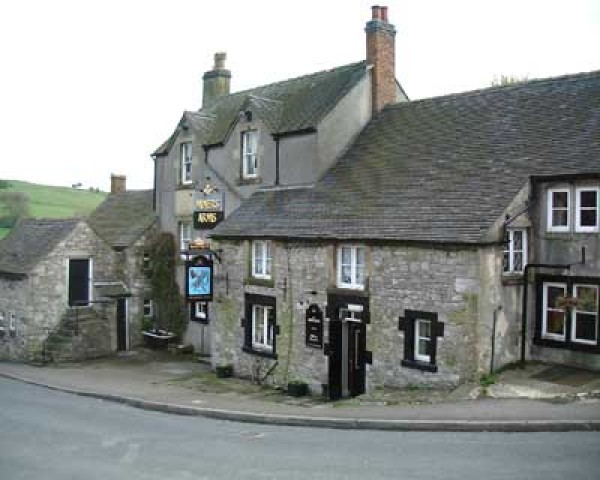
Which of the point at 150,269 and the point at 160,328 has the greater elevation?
the point at 150,269

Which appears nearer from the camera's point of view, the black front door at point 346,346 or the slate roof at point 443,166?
the slate roof at point 443,166

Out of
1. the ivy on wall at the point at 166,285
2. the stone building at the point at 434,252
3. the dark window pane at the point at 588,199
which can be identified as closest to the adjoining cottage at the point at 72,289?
the ivy on wall at the point at 166,285

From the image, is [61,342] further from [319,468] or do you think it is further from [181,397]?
[319,468]

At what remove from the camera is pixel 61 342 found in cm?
2898

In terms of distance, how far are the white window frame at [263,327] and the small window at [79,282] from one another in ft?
29.9

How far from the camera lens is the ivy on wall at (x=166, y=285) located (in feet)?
99.6

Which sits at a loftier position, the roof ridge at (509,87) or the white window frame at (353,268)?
the roof ridge at (509,87)

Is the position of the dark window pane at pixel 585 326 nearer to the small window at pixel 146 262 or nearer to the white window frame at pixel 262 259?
the white window frame at pixel 262 259

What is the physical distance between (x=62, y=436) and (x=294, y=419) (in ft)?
16.4

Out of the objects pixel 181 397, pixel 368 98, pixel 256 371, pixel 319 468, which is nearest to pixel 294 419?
pixel 319 468

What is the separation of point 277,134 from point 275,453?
47.7 feet

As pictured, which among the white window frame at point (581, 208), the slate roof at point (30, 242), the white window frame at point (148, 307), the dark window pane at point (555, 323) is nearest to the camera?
the white window frame at point (581, 208)

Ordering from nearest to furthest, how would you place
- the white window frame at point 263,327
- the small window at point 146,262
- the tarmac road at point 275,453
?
the tarmac road at point 275,453
the white window frame at point 263,327
the small window at point 146,262

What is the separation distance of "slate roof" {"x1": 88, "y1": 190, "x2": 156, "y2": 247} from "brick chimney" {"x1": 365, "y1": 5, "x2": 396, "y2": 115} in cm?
1172
